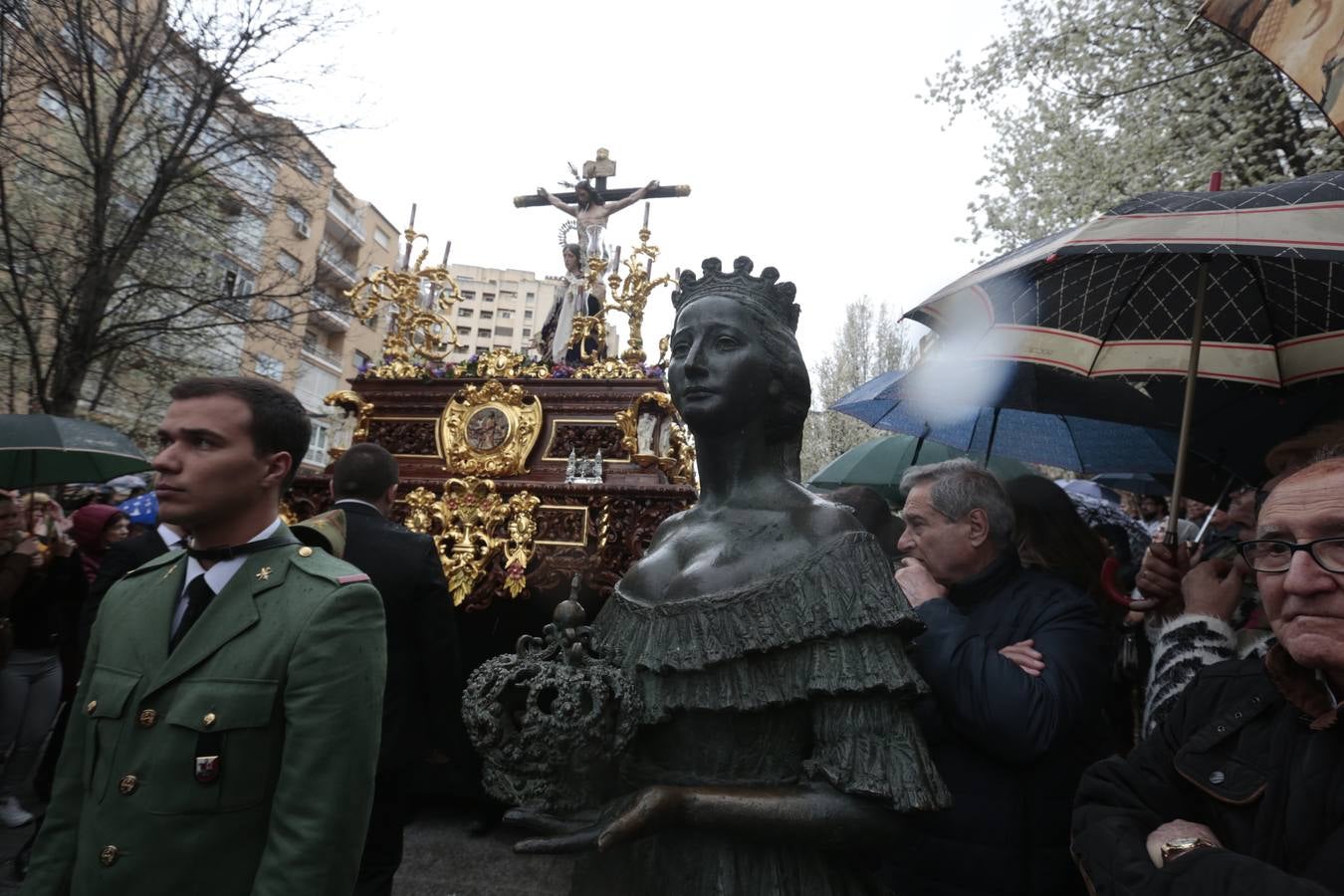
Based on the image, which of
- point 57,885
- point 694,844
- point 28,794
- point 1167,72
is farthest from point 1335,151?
point 28,794

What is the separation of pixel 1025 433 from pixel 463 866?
4181 mm

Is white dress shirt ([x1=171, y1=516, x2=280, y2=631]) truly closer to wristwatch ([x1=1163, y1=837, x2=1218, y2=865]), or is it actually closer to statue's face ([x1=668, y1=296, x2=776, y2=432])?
statue's face ([x1=668, y1=296, x2=776, y2=432])

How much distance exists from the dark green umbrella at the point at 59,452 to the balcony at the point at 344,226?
28792mm

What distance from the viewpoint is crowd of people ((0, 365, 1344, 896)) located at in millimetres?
1281

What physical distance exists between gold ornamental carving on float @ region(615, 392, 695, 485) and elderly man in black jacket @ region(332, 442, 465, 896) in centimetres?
209

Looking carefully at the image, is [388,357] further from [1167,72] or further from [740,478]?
[1167,72]

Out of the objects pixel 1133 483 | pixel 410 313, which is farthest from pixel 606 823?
pixel 1133 483

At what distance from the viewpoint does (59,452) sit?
5418 mm

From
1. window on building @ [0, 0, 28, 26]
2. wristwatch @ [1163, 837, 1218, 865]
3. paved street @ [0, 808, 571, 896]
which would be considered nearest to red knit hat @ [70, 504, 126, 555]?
paved street @ [0, 808, 571, 896]

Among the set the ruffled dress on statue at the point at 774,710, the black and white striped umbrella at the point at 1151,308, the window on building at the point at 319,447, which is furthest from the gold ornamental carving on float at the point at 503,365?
the window on building at the point at 319,447

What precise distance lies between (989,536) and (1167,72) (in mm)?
9247

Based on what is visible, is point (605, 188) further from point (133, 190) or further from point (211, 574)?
point (211, 574)

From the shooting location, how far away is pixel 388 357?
6.49 m

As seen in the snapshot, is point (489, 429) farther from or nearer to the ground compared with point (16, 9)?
nearer to the ground
